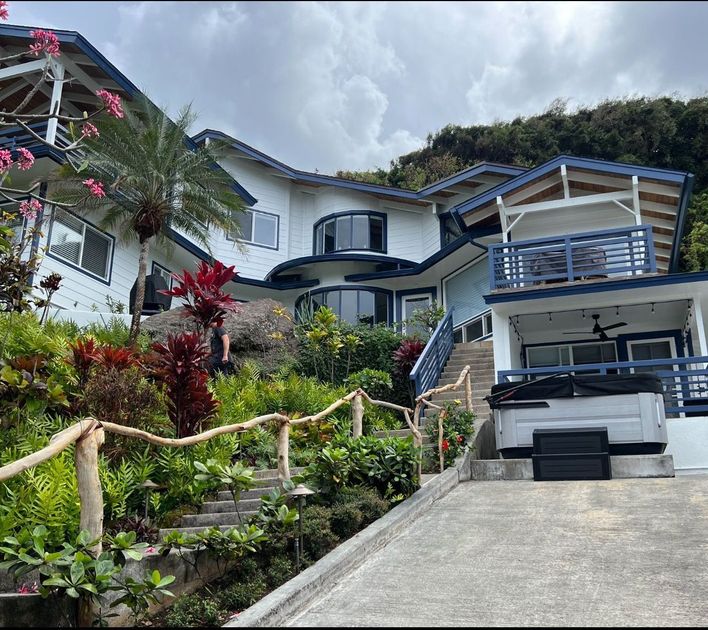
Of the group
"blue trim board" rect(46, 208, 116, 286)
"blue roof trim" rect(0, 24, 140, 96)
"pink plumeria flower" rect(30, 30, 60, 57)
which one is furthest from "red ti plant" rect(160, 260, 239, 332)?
"blue roof trim" rect(0, 24, 140, 96)

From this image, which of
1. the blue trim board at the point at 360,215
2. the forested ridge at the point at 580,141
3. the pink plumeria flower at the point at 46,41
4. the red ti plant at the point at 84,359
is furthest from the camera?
the forested ridge at the point at 580,141

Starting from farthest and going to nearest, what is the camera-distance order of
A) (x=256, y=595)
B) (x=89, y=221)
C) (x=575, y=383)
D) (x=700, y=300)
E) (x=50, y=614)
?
1. (x=89, y=221)
2. (x=700, y=300)
3. (x=575, y=383)
4. (x=256, y=595)
5. (x=50, y=614)

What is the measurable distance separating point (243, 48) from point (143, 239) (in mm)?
12138

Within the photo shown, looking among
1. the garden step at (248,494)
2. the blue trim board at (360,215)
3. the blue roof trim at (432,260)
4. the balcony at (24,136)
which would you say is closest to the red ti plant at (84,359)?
the garden step at (248,494)

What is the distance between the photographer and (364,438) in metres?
7.73

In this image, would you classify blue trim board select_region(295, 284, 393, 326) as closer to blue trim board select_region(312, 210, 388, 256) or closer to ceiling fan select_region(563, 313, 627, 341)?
blue trim board select_region(312, 210, 388, 256)

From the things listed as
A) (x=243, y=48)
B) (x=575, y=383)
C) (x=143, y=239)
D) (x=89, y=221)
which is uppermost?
(x=89, y=221)

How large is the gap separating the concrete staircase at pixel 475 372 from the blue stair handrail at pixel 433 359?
232 mm

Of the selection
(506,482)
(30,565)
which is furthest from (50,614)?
(506,482)

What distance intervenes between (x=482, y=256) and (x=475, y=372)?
5.27 m

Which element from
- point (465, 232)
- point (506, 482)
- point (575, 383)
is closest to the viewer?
point (506, 482)

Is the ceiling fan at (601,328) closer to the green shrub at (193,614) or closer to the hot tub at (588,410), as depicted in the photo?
the hot tub at (588,410)

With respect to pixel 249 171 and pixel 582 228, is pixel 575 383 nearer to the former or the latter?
pixel 582 228

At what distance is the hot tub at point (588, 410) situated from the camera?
1057cm
